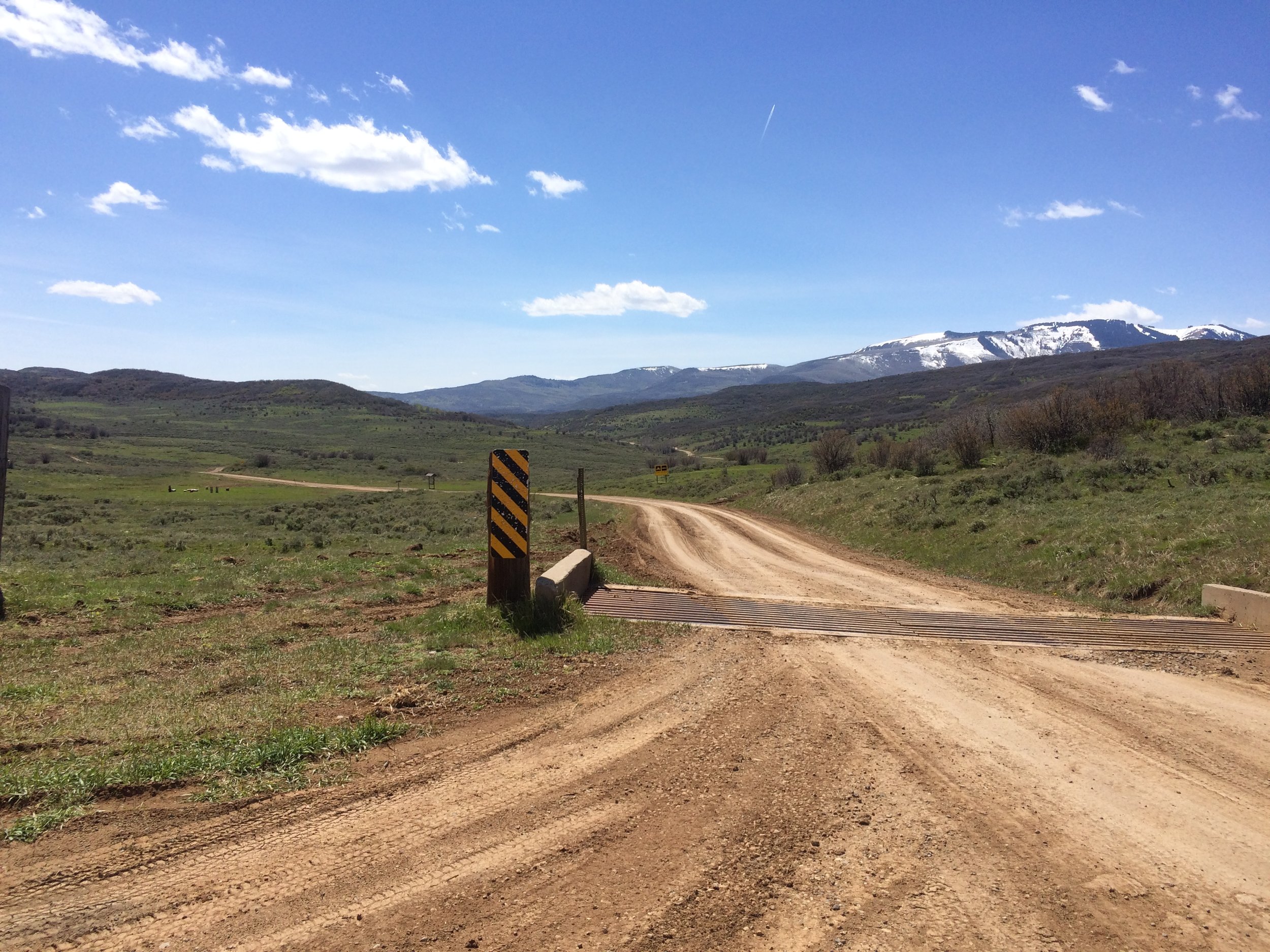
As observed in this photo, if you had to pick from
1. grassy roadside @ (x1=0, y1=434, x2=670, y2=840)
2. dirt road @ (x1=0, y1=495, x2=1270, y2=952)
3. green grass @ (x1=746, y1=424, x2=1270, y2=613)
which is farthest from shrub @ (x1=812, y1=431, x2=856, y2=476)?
dirt road @ (x1=0, y1=495, x2=1270, y2=952)

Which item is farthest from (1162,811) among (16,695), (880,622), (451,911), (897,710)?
(16,695)

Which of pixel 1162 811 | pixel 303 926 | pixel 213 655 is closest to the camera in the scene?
pixel 303 926

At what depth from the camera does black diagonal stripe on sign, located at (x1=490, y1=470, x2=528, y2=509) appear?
8969 mm

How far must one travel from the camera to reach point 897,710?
6074 mm

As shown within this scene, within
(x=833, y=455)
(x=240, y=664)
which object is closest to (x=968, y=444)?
(x=833, y=455)

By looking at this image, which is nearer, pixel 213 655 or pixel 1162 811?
pixel 1162 811

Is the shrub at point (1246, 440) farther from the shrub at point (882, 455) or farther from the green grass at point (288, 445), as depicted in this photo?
the green grass at point (288, 445)

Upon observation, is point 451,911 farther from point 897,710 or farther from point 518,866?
point 897,710

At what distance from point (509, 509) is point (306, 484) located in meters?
67.2

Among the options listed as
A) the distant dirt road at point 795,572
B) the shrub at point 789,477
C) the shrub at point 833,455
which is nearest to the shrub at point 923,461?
the shrub at point 833,455

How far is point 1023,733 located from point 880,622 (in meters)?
4.73

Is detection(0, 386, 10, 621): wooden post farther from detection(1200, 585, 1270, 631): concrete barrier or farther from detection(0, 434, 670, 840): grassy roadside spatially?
detection(1200, 585, 1270, 631): concrete barrier

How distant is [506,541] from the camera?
895 cm

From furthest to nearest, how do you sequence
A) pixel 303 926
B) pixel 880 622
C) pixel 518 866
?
pixel 880 622, pixel 518 866, pixel 303 926
